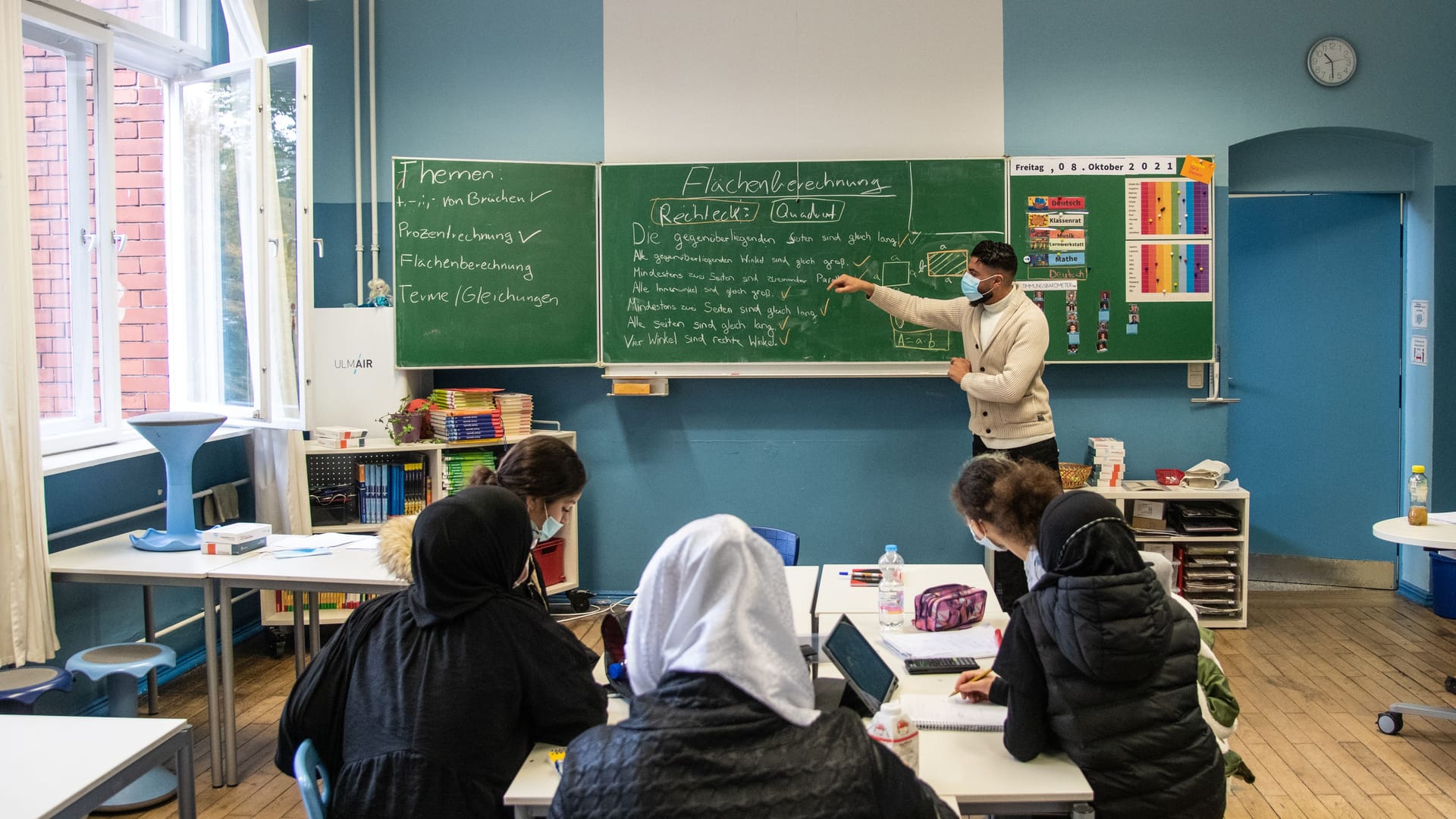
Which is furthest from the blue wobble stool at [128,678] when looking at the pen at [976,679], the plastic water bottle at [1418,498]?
the plastic water bottle at [1418,498]

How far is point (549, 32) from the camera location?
5613 mm

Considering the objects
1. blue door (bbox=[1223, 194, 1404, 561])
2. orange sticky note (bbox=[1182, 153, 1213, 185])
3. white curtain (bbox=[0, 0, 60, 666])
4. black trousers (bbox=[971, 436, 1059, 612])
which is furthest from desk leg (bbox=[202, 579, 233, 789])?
blue door (bbox=[1223, 194, 1404, 561])

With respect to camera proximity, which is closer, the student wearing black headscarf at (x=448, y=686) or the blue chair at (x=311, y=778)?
the blue chair at (x=311, y=778)

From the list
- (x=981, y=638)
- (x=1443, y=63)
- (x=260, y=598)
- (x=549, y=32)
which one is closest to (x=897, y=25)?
(x=549, y=32)

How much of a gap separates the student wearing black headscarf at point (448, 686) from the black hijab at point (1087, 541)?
36.6 inches

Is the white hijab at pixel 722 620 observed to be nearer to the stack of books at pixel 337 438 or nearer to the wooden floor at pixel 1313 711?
the wooden floor at pixel 1313 711

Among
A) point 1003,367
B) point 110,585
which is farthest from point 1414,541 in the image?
point 110,585

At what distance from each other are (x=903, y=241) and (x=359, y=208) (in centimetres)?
285

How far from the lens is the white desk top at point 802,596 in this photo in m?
2.77

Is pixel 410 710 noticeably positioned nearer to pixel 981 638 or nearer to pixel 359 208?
pixel 981 638

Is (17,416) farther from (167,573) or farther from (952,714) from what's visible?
(952,714)

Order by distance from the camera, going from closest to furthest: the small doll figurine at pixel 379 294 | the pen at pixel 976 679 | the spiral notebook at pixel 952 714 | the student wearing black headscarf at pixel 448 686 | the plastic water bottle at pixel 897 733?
the plastic water bottle at pixel 897 733 < the student wearing black headscarf at pixel 448 686 < the spiral notebook at pixel 952 714 < the pen at pixel 976 679 < the small doll figurine at pixel 379 294

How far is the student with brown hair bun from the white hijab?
112 centimetres

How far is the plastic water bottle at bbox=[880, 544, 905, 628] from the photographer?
2.81 meters
